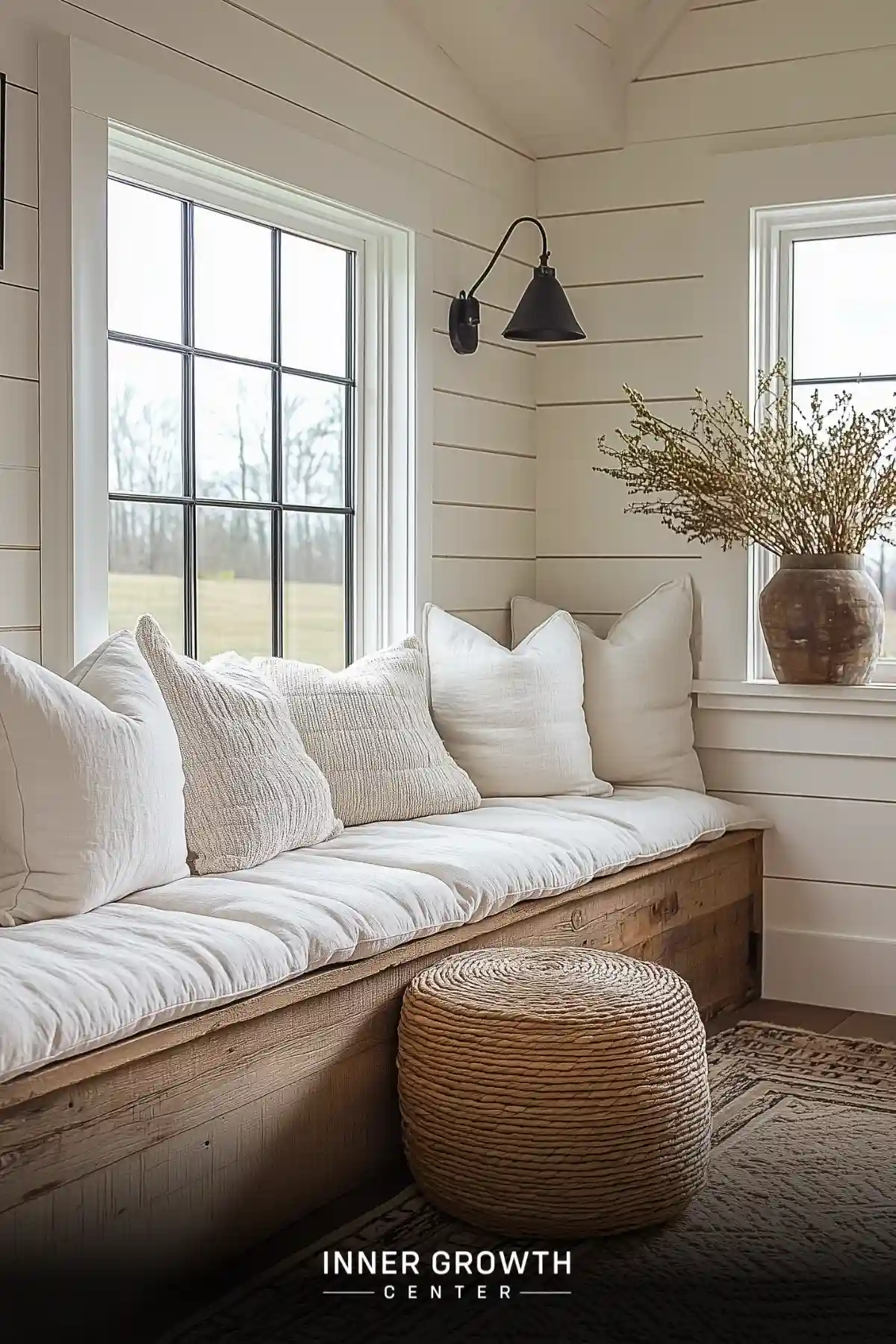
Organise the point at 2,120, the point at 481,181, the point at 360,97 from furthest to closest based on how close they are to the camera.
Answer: the point at 481,181
the point at 360,97
the point at 2,120

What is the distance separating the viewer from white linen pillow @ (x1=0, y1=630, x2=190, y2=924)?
217 centimetres

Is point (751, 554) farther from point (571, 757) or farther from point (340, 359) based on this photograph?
point (340, 359)

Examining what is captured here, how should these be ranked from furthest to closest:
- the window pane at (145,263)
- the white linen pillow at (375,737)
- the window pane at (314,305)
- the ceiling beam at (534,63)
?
the ceiling beam at (534,63), the window pane at (314,305), the white linen pillow at (375,737), the window pane at (145,263)

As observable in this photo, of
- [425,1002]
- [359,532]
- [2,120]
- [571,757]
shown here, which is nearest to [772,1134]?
[425,1002]

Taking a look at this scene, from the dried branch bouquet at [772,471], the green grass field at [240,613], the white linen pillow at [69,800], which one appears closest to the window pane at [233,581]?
the green grass field at [240,613]

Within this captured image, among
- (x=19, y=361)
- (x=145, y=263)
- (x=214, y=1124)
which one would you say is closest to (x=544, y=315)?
(x=145, y=263)

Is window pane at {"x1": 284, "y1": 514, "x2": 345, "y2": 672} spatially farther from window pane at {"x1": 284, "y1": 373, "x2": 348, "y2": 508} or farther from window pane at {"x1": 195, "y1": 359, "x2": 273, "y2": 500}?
window pane at {"x1": 195, "y1": 359, "x2": 273, "y2": 500}

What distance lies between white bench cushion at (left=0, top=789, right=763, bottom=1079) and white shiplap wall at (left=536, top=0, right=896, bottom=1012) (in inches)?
21.2

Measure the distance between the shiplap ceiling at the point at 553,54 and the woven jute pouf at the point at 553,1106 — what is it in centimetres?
233

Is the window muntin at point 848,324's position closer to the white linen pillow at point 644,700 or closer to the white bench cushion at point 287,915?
the white linen pillow at point 644,700

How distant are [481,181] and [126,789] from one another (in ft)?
7.32

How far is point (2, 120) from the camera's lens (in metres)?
2.42

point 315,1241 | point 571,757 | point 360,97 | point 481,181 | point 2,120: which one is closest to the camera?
point 315,1241

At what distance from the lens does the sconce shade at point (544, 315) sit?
142 inches
